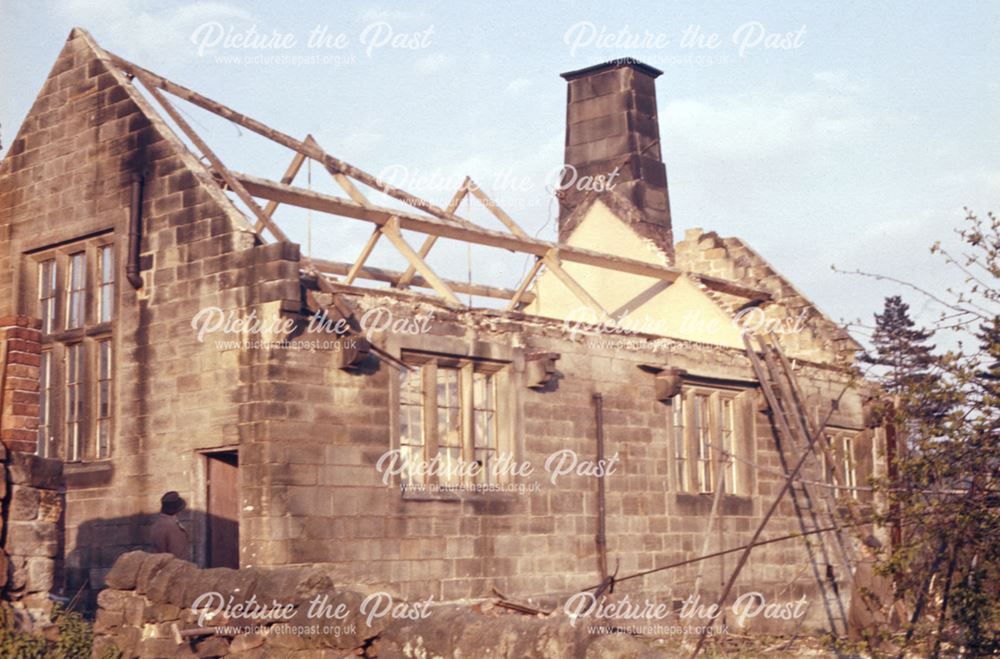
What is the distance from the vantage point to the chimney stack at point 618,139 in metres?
24.6

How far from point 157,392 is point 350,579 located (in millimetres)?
3139

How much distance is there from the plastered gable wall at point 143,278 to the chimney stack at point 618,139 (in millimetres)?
9882

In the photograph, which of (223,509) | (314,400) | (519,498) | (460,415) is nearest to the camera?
(314,400)

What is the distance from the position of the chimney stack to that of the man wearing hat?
11.9 meters

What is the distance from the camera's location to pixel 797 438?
20344mm

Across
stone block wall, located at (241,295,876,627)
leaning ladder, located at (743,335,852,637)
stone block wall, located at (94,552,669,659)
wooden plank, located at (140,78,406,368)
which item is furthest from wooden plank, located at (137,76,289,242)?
leaning ladder, located at (743,335,852,637)

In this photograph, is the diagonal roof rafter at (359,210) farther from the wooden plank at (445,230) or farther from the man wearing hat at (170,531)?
the man wearing hat at (170,531)

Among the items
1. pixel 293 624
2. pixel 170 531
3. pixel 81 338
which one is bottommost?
pixel 293 624

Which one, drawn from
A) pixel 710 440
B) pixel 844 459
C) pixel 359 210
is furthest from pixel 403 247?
pixel 844 459

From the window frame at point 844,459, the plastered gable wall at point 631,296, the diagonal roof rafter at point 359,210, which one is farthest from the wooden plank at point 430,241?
the window frame at point 844,459

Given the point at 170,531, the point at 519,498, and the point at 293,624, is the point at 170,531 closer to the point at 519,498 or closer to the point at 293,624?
the point at 293,624

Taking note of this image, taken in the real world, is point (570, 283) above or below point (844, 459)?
above

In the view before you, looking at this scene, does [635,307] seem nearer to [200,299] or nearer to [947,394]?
[200,299]

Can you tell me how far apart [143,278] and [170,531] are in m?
3.40
